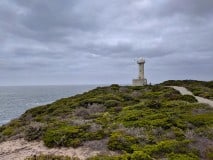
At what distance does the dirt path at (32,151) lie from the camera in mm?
10758

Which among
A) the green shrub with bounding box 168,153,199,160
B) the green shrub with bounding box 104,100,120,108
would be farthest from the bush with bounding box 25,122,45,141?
the green shrub with bounding box 104,100,120,108

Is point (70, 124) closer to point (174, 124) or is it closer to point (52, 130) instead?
point (52, 130)

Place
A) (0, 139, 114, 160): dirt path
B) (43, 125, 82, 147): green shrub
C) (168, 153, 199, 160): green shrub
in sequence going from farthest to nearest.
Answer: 1. (43, 125, 82, 147): green shrub
2. (0, 139, 114, 160): dirt path
3. (168, 153, 199, 160): green shrub

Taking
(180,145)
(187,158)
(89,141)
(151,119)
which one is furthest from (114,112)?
(187,158)

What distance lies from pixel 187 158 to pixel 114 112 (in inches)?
306

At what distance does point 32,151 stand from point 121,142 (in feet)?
9.45

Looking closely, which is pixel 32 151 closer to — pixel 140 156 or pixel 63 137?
pixel 63 137

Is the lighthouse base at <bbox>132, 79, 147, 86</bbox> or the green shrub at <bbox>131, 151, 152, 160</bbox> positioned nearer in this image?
the green shrub at <bbox>131, 151, 152, 160</bbox>

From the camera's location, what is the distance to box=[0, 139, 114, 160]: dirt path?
10758mm

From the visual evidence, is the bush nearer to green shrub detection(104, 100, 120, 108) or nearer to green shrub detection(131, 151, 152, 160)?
green shrub detection(131, 151, 152, 160)

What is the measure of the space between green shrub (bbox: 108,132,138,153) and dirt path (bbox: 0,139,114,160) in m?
0.37

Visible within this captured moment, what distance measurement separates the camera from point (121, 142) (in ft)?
36.5

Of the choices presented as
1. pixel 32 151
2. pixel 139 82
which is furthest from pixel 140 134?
pixel 139 82

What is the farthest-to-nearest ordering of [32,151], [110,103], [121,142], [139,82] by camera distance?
[139,82] < [110,103] < [32,151] < [121,142]
